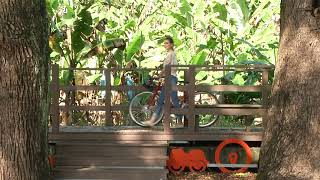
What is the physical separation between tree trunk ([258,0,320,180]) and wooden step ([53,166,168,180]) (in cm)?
231

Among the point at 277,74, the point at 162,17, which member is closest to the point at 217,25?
the point at 162,17

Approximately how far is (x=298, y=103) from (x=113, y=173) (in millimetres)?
3229

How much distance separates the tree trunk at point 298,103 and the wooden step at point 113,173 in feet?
7.58

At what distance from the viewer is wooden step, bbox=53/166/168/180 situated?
848cm

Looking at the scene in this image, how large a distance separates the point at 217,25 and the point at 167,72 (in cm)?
572

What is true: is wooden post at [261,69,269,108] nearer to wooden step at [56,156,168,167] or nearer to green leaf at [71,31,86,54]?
wooden step at [56,156,168,167]

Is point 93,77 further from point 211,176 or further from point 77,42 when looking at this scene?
point 211,176

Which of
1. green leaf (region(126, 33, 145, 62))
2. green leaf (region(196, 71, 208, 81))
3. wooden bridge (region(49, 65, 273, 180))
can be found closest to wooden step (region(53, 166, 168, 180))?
wooden bridge (region(49, 65, 273, 180))

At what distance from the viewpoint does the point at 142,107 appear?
9930 mm

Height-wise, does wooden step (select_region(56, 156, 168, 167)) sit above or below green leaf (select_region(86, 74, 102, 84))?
below

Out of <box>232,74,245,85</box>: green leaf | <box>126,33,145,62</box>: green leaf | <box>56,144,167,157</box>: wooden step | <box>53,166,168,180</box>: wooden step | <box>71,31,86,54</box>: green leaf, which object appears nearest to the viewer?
<box>53,166,168,180</box>: wooden step

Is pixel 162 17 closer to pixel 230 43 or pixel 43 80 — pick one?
pixel 230 43

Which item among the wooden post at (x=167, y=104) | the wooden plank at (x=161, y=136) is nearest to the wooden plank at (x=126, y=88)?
the wooden post at (x=167, y=104)

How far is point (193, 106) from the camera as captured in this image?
943 centimetres
